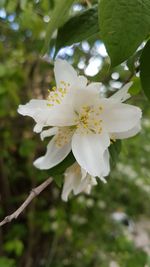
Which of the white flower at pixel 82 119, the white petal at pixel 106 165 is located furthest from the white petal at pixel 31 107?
the white petal at pixel 106 165

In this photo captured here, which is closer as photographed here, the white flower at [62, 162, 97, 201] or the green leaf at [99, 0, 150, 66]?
the green leaf at [99, 0, 150, 66]

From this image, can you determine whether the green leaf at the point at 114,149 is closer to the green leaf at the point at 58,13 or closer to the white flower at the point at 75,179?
the white flower at the point at 75,179

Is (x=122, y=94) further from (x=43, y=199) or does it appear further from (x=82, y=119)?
(x=43, y=199)

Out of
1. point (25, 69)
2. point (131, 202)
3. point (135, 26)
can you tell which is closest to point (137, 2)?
point (135, 26)

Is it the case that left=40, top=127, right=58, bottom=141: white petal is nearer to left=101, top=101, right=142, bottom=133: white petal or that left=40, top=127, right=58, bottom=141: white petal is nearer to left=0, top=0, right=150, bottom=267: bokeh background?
left=101, top=101, right=142, bottom=133: white petal

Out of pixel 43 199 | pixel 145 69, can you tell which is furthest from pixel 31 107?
pixel 43 199

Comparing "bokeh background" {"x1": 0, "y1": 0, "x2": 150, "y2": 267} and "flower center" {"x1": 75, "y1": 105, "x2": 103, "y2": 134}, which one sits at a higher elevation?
"flower center" {"x1": 75, "y1": 105, "x2": 103, "y2": 134}

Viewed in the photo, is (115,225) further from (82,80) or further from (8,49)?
(82,80)

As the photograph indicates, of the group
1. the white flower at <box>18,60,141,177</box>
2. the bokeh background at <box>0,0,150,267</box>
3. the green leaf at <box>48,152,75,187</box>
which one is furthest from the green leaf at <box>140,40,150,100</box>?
the bokeh background at <box>0,0,150,267</box>
